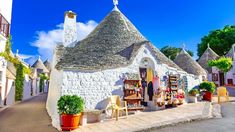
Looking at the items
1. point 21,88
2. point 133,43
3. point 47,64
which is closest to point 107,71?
point 133,43

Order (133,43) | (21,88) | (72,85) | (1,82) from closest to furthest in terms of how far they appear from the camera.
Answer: (72,85)
(133,43)
(1,82)
(21,88)

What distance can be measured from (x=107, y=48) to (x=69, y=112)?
19.7 feet

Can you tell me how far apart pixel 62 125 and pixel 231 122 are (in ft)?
→ 22.5

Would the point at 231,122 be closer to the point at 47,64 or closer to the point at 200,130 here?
the point at 200,130

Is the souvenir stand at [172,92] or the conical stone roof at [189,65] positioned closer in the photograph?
the souvenir stand at [172,92]

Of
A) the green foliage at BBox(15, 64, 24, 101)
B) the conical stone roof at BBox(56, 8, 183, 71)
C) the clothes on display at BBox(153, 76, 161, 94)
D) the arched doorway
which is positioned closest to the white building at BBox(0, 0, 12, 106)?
the green foliage at BBox(15, 64, 24, 101)

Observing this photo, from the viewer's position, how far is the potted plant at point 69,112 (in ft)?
26.5

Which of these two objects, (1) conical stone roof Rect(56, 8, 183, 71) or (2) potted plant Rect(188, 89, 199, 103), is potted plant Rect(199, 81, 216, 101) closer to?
(2) potted plant Rect(188, 89, 199, 103)

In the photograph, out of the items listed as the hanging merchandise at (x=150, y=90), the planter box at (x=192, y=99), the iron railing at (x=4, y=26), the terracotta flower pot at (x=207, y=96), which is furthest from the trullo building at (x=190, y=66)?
the iron railing at (x=4, y=26)

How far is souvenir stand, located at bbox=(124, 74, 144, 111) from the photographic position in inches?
451

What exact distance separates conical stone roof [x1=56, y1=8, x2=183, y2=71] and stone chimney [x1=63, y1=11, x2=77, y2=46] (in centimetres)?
51

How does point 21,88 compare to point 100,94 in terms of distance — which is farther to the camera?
point 21,88

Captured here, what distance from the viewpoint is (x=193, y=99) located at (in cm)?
1505

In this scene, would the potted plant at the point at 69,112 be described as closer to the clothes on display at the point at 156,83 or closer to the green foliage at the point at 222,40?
the clothes on display at the point at 156,83
